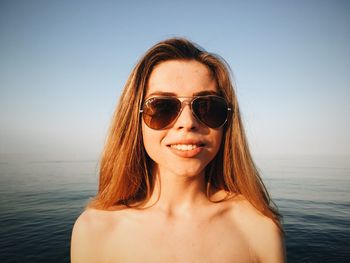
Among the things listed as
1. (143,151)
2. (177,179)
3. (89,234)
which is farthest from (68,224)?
(177,179)

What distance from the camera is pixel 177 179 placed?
7.81ft

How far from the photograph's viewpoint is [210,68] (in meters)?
2.53

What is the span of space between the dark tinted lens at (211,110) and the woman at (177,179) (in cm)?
1

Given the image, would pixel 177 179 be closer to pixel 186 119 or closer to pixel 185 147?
pixel 185 147

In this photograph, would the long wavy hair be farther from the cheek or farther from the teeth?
the teeth

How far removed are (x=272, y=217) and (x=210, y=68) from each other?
1.83 meters

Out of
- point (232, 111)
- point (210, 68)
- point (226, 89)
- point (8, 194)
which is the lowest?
point (8, 194)

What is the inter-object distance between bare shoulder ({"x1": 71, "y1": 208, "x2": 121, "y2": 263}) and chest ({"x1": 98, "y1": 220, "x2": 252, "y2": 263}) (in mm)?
81

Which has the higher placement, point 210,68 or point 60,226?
point 210,68

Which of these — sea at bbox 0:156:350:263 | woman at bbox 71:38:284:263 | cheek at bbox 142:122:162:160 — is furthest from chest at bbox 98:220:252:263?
sea at bbox 0:156:350:263

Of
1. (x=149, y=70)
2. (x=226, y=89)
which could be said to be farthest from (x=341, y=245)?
(x=149, y=70)

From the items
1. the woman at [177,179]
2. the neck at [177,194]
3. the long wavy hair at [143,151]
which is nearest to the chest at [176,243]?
the woman at [177,179]

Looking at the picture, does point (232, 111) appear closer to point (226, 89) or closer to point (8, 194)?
point (226, 89)

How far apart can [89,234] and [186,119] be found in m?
1.54
